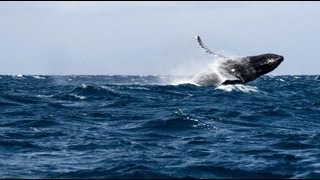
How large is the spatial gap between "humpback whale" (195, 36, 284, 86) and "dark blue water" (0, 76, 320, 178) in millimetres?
2109

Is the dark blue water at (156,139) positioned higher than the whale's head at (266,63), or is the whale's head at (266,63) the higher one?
the whale's head at (266,63)

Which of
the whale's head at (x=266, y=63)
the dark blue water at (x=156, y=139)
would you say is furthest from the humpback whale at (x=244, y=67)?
the dark blue water at (x=156, y=139)

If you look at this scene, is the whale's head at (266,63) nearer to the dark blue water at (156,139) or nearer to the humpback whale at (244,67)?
the humpback whale at (244,67)

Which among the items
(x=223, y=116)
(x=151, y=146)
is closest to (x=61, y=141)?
(x=151, y=146)

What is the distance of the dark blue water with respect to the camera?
37.2ft

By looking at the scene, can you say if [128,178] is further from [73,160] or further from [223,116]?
[223,116]

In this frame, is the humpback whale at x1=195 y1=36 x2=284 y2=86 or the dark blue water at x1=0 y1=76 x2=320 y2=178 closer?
the dark blue water at x1=0 y1=76 x2=320 y2=178

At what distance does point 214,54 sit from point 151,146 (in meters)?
14.8

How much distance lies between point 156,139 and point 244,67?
13654mm

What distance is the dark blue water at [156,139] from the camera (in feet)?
37.2

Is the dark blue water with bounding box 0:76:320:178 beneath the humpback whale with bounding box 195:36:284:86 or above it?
beneath

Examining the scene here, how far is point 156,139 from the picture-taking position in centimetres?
1530

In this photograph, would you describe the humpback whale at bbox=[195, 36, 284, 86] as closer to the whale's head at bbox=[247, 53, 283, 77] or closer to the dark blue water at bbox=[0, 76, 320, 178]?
the whale's head at bbox=[247, 53, 283, 77]

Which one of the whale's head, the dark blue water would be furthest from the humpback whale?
the dark blue water
